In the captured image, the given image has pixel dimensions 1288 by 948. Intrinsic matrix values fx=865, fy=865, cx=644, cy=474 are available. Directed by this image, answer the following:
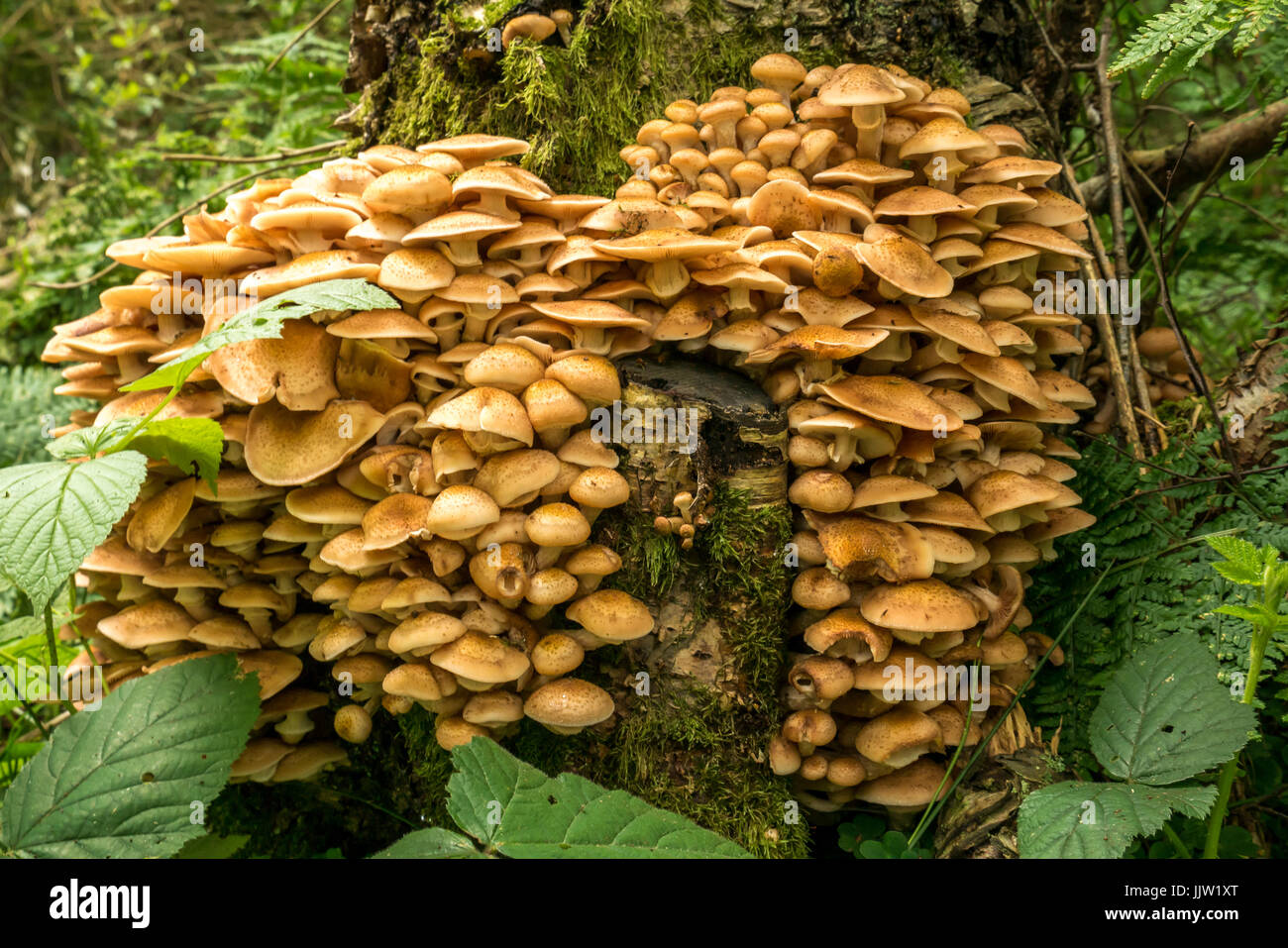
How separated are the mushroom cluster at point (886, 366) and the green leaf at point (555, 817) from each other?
960 mm

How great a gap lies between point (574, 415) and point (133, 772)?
1738 mm

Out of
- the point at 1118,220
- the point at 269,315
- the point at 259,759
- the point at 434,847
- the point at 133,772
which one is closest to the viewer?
the point at 434,847

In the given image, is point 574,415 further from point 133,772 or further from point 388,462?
point 133,772

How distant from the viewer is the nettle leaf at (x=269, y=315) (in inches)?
105

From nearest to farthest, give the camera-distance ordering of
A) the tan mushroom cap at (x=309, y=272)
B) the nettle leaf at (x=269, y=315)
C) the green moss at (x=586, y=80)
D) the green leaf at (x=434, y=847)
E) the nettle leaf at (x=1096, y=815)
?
1. the green leaf at (x=434, y=847)
2. the nettle leaf at (x=1096, y=815)
3. the nettle leaf at (x=269, y=315)
4. the tan mushroom cap at (x=309, y=272)
5. the green moss at (x=586, y=80)

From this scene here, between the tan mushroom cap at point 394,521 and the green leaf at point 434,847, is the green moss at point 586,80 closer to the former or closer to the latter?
the tan mushroom cap at point 394,521

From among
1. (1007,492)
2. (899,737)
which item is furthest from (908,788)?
(1007,492)

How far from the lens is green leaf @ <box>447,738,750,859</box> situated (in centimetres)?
224

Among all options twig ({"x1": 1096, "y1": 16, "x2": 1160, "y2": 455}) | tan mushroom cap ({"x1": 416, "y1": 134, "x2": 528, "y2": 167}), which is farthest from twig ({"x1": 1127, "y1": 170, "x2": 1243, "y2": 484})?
tan mushroom cap ({"x1": 416, "y1": 134, "x2": 528, "y2": 167})

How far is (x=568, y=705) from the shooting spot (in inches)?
117

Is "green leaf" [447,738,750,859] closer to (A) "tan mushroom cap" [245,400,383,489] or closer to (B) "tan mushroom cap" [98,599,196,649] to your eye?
(A) "tan mushroom cap" [245,400,383,489]

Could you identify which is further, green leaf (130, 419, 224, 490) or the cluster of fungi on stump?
the cluster of fungi on stump

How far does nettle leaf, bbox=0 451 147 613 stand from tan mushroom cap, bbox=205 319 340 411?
0.51m

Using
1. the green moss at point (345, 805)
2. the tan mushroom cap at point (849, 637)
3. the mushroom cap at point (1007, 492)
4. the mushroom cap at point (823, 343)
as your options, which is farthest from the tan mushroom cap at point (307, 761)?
the mushroom cap at point (1007, 492)
